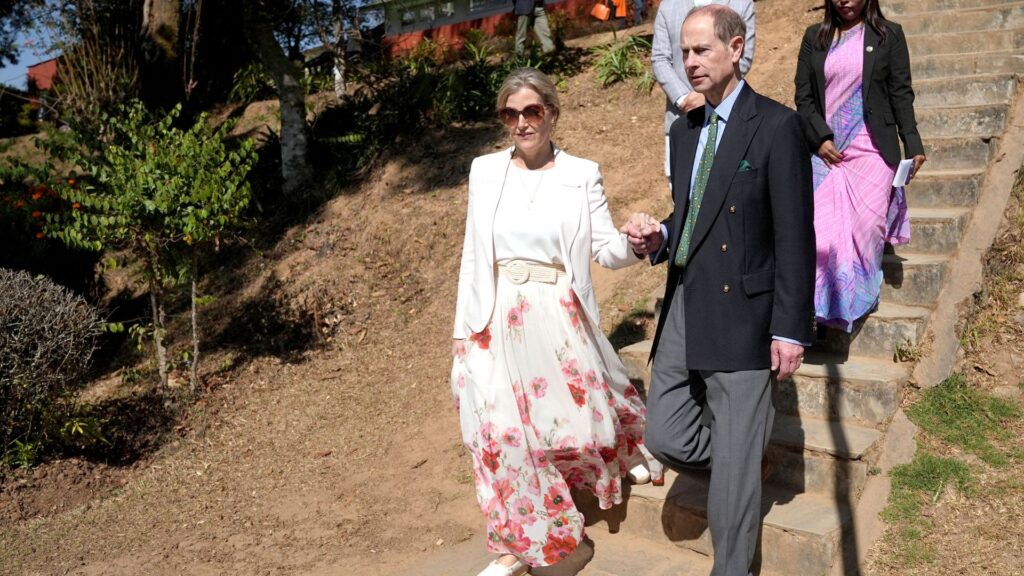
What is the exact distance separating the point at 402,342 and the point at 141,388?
2.25 m

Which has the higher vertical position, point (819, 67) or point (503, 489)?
point (819, 67)

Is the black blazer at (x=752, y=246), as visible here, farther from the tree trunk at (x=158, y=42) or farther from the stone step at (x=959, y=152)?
the tree trunk at (x=158, y=42)

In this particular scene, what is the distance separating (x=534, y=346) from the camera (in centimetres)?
405

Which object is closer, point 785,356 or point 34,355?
point 785,356

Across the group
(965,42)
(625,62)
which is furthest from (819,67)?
(625,62)

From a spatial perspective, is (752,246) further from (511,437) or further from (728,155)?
(511,437)

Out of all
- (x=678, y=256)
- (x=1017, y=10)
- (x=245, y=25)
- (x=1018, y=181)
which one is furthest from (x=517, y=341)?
(x=245, y=25)

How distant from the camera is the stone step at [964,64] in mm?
6789

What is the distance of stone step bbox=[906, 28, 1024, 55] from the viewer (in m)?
7.17

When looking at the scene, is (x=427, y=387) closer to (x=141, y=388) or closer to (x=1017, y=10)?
(x=141, y=388)

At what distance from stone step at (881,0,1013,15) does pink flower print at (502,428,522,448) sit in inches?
240

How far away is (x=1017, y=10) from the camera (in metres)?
7.39

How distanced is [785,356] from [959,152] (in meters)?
3.56

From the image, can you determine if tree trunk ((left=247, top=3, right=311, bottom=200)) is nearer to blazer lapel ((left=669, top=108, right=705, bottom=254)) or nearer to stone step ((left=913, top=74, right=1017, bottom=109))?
stone step ((left=913, top=74, right=1017, bottom=109))
